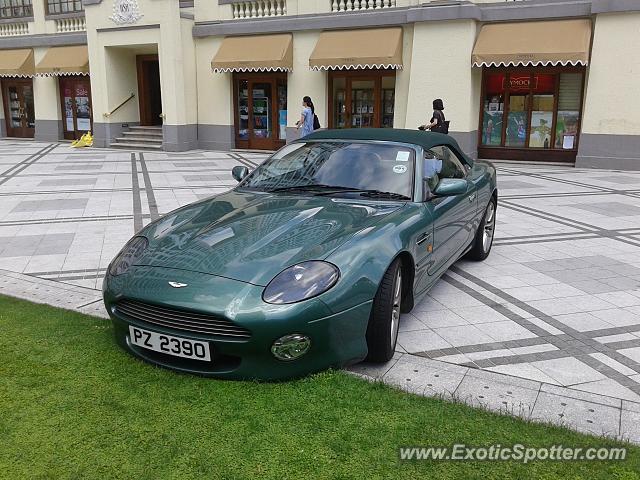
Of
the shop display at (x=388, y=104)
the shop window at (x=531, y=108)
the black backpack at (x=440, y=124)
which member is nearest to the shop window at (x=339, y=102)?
the shop display at (x=388, y=104)

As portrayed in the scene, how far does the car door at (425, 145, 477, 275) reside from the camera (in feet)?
15.1

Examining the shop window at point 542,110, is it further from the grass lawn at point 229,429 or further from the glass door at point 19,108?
the glass door at point 19,108

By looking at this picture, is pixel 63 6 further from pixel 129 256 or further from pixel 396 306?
pixel 396 306

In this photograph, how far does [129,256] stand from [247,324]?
1164 millimetres

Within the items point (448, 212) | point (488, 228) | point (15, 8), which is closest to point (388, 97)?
point (488, 228)

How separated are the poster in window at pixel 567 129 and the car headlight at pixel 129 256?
14.2 meters

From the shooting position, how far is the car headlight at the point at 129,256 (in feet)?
12.2

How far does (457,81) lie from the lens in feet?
49.2

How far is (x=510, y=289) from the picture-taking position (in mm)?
5414

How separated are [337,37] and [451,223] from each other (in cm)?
1293

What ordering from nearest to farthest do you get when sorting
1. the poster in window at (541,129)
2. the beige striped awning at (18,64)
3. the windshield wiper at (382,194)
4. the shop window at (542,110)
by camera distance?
the windshield wiper at (382,194) < the shop window at (542,110) < the poster in window at (541,129) < the beige striped awning at (18,64)

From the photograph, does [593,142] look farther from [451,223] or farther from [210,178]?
[451,223]

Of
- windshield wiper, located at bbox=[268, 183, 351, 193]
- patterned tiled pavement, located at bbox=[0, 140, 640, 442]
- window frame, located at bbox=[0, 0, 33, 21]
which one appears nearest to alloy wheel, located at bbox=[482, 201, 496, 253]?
patterned tiled pavement, located at bbox=[0, 140, 640, 442]

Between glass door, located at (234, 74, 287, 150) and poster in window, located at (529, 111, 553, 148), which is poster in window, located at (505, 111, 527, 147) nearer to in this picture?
poster in window, located at (529, 111, 553, 148)
